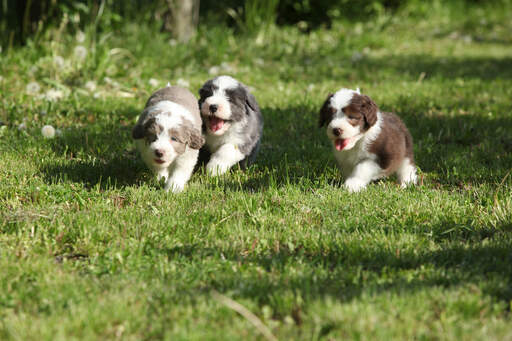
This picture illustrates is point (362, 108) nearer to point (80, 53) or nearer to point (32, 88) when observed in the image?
point (32, 88)

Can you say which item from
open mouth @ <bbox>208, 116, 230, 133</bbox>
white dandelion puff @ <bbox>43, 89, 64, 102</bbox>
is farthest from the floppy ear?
white dandelion puff @ <bbox>43, 89, 64, 102</bbox>

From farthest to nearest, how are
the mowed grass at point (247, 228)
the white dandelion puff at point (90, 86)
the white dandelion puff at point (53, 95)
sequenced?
the white dandelion puff at point (90, 86) → the white dandelion puff at point (53, 95) → the mowed grass at point (247, 228)

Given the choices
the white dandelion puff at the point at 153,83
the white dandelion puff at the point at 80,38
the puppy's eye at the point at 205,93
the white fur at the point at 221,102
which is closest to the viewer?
the white fur at the point at 221,102

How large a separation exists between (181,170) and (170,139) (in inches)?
14.7

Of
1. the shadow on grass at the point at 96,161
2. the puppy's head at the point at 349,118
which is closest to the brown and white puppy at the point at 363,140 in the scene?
the puppy's head at the point at 349,118

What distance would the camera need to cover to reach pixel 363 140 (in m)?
4.56

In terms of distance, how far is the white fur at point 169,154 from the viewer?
14.1 ft

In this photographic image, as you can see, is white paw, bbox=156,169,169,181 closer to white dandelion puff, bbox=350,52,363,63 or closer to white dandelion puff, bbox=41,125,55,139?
white dandelion puff, bbox=41,125,55,139

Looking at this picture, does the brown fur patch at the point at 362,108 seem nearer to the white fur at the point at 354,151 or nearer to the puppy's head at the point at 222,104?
the white fur at the point at 354,151

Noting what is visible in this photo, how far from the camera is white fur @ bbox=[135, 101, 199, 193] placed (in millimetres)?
4293

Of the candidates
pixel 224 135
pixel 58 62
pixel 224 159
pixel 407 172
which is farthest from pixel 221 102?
pixel 58 62

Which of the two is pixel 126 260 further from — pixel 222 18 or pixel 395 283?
pixel 222 18

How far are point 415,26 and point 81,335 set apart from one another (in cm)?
1394

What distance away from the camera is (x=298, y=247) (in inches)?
139
